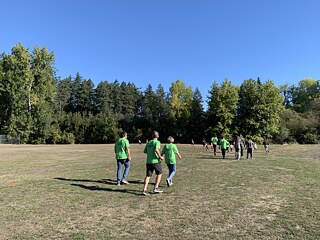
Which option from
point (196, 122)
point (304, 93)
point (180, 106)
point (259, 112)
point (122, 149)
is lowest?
point (122, 149)

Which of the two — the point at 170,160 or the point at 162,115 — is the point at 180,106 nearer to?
the point at 162,115

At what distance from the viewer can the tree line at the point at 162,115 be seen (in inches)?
2325

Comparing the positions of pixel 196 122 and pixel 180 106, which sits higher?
pixel 180 106

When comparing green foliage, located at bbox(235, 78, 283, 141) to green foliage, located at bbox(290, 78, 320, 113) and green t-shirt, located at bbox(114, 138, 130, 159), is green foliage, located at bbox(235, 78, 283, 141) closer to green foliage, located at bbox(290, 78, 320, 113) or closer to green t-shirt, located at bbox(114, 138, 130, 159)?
green foliage, located at bbox(290, 78, 320, 113)

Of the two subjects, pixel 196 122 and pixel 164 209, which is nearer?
pixel 164 209

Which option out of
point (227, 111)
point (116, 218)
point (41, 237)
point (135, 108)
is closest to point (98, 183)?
point (116, 218)

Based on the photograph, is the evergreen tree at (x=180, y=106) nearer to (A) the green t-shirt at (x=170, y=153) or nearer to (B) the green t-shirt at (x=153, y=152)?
(A) the green t-shirt at (x=170, y=153)

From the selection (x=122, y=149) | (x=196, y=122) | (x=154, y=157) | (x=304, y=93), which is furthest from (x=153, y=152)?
(x=304, y=93)

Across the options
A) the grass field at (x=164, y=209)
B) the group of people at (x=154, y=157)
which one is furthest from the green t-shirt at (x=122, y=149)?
the grass field at (x=164, y=209)

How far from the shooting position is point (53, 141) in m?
69.2

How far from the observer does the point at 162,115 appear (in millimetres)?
77312

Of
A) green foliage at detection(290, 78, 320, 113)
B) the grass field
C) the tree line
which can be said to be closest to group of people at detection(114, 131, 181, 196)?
the grass field

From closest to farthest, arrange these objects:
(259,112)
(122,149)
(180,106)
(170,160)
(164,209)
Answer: (164,209) → (170,160) → (122,149) → (259,112) → (180,106)

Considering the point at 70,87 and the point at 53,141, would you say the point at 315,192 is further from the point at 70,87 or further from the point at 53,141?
the point at 70,87
